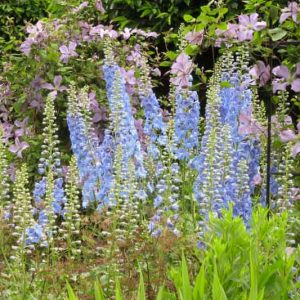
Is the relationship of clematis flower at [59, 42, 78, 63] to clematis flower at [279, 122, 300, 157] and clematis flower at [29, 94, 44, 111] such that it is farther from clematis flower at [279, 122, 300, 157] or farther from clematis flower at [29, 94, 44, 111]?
clematis flower at [279, 122, 300, 157]

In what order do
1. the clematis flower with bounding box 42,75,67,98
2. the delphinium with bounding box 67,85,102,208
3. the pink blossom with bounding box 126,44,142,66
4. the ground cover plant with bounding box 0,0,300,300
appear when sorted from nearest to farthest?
1. the ground cover plant with bounding box 0,0,300,300
2. the delphinium with bounding box 67,85,102,208
3. the clematis flower with bounding box 42,75,67,98
4. the pink blossom with bounding box 126,44,142,66

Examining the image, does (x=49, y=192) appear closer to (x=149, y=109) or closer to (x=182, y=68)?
(x=182, y=68)

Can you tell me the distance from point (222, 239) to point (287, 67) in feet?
4.78

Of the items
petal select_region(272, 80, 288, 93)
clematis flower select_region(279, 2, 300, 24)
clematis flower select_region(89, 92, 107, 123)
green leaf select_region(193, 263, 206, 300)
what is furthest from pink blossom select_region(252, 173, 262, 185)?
green leaf select_region(193, 263, 206, 300)

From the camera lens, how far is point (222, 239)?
2258 mm

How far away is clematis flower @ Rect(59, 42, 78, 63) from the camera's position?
5.14 meters

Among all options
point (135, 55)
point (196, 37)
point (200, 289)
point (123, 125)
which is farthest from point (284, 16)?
point (135, 55)

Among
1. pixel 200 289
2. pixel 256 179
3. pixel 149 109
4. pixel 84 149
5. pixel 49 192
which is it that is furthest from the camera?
pixel 149 109

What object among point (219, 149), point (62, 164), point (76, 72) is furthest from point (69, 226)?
point (76, 72)

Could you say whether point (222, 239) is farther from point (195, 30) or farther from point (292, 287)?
point (195, 30)

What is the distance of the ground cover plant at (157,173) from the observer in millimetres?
2383

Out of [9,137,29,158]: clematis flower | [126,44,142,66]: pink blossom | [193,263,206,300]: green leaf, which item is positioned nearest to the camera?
[193,263,206,300]: green leaf

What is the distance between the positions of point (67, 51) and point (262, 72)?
1929mm

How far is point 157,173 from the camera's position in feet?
13.3
